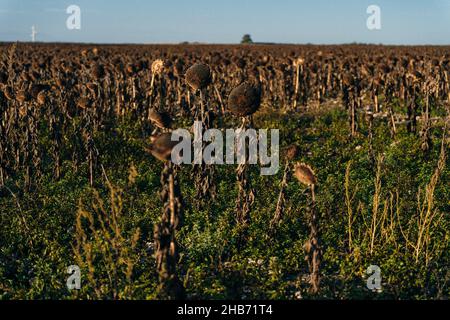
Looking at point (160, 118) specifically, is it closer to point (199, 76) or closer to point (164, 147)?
point (199, 76)

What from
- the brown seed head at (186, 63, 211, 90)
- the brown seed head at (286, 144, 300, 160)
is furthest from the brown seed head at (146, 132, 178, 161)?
the brown seed head at (186, 63, 211, 90)

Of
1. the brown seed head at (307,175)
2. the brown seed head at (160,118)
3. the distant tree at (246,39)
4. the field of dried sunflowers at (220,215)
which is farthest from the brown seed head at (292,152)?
the distant tree at (246,39)

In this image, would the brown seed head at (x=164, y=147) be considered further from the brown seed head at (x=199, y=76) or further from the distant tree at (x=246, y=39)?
the distant tree at (x=246, y=39)

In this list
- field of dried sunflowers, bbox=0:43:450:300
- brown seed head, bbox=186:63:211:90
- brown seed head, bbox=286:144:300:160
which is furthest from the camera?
brown seed head, bbox=186:63:211:90

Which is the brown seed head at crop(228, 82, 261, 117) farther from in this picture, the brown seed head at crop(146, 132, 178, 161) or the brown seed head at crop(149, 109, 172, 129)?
the brown seed head at crop(146, 132, 178, 161)

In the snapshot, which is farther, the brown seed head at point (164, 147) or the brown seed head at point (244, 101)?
the brown seed head at point (244, 101)

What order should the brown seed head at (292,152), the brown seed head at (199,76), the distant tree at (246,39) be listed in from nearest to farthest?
the brown seed head at (292,152)
the brown seed head at (199,76)
the distant tree at (246,39)

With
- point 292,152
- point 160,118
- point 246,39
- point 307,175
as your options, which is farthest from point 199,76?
point 246,39

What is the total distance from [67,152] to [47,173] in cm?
127

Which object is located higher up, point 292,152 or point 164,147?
point 164,147

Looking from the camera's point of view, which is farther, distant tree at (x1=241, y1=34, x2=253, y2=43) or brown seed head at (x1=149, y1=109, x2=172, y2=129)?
distant tree at (x1=241, y1=34, x2=253, y2=43)

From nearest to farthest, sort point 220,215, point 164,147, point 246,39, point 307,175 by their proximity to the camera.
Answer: point 164,147
point 307,175
point 220,215
point 246,39

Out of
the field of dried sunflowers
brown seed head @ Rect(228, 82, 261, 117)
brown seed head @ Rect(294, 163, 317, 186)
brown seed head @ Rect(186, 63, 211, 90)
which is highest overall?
brown seed head @ Rect(186, 63, 211, 90)
